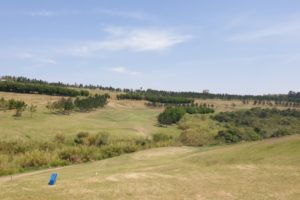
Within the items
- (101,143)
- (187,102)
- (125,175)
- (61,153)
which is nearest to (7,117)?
(101,143)

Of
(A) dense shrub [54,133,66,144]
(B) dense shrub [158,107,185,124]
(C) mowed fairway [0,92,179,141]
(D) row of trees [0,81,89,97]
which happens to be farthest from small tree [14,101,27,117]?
(D) row of trees [0,81,89,97]

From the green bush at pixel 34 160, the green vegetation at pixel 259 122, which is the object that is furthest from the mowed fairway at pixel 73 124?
the green bush at pixel 34 160

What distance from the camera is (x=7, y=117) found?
7281 centimetres

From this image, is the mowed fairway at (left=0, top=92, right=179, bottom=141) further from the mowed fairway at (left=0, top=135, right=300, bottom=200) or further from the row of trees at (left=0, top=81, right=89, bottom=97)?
the mowed fairway at (left=0, top=135, right=300, bottom=200)

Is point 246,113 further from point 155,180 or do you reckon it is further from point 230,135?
point 155,180

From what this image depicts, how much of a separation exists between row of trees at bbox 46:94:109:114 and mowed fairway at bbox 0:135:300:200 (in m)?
65.9

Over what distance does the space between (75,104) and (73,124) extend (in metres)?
22.9

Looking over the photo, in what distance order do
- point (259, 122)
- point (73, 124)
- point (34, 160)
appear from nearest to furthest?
point (34, 160) → point (73, 124) → point (259, 122)

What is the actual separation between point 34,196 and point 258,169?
12.2m

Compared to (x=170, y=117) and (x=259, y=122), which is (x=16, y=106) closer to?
(x=170, y=117)

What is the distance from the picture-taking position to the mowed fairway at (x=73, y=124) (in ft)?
202

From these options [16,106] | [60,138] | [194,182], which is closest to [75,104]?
[16,106]

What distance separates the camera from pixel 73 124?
7362 cm

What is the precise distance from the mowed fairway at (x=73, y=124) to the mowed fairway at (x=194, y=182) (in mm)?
37319
